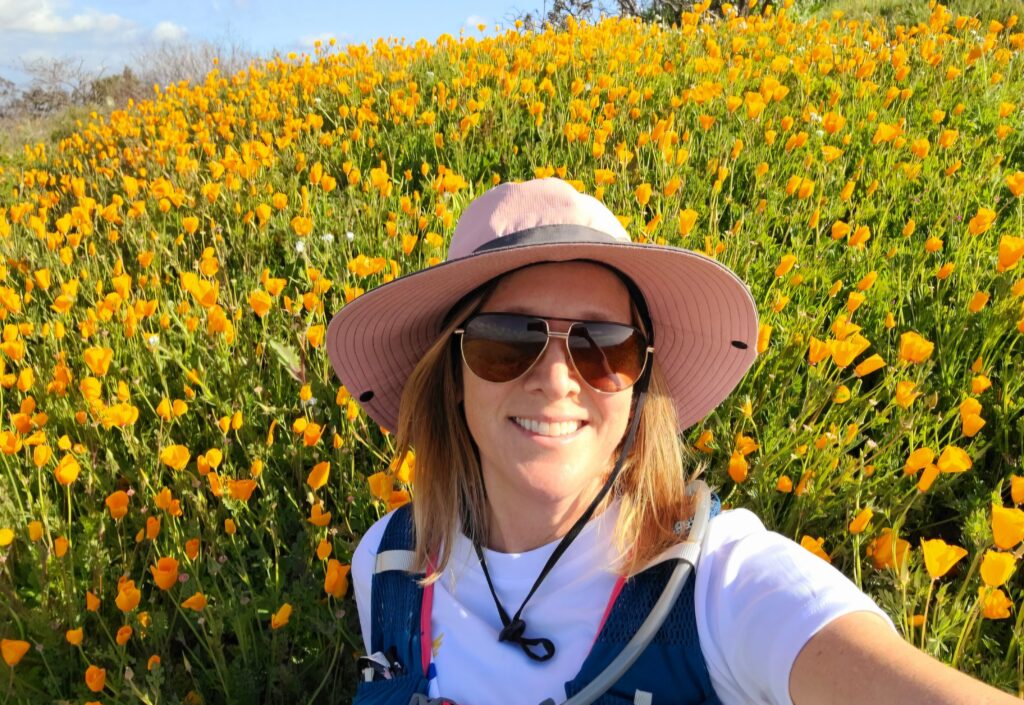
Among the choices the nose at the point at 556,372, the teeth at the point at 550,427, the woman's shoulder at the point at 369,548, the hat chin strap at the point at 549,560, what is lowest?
the woman's shoulder at the point at 369,548

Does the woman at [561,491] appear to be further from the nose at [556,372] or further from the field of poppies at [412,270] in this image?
the field of poppies at [412,270]

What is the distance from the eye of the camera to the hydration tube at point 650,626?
108 cm

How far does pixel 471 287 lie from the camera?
146 centimetres

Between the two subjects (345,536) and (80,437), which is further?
(80,437)

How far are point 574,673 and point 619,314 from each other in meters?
0.65

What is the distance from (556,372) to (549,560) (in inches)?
13.5

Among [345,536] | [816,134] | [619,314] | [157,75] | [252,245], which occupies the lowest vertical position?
[345,536]

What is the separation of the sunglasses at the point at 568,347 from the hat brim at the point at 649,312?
0.11 metres

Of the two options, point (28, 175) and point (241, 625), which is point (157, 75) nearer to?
point (28, 175)

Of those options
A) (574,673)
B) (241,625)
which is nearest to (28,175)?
(241,625)

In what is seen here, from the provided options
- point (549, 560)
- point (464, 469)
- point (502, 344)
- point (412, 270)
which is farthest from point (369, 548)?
point (412, 270)

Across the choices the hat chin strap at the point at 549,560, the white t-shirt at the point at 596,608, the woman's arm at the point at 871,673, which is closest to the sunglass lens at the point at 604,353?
the hat chin strap at the point at 549,560

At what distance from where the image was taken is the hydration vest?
1.11 meters

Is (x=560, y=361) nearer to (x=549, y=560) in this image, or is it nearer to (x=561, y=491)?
(x=561, y=491)
